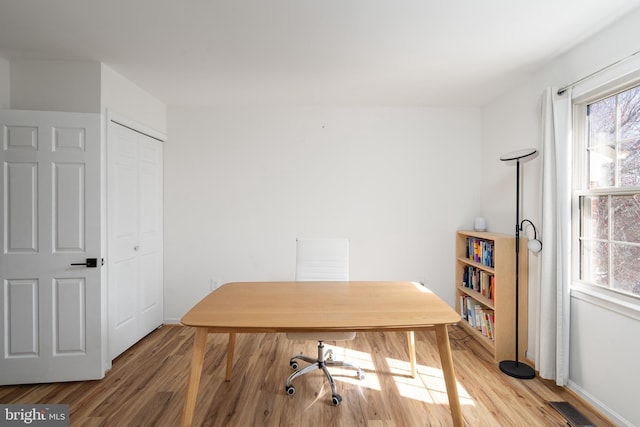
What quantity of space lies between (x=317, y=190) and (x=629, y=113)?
2.72 metres

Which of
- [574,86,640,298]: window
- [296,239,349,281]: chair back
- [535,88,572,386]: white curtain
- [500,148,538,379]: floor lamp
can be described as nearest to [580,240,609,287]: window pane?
[574,86,640,298]: window

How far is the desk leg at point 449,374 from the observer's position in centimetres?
160

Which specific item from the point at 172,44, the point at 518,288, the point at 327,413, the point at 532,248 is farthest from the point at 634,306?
the point at 172,44

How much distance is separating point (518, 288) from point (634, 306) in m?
0.86

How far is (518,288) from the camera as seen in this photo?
268cm

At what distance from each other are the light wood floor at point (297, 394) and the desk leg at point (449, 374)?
0.43 metres

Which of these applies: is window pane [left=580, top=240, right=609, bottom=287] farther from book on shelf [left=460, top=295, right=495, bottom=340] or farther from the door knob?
the door knob

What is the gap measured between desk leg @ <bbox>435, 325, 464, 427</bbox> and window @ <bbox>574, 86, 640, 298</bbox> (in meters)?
1.36

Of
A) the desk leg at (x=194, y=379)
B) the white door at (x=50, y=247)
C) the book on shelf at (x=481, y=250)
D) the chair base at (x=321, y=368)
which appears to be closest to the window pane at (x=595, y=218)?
the book on shelf at (x=481, y=250)

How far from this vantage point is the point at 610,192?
2068mm

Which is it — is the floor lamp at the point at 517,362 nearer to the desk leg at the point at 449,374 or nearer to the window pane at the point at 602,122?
the window pane at the point at 602,122

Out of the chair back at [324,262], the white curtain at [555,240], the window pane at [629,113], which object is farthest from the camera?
the chair back at [324,262]

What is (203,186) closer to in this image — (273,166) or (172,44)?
(273,166)

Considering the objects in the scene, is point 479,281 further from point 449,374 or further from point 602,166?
point 449,374
